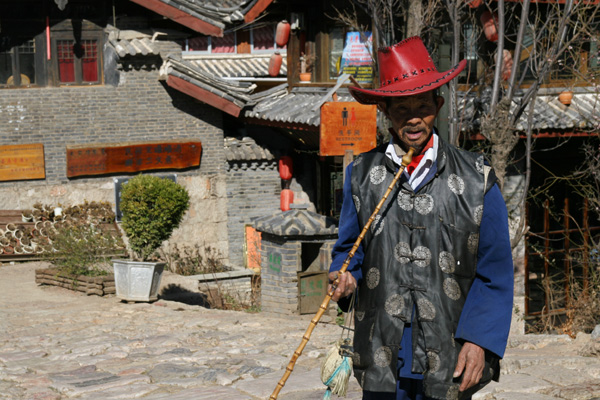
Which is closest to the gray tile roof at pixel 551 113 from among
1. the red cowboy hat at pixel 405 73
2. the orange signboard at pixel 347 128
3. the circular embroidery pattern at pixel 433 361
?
the orange signboard at pixel 347 128


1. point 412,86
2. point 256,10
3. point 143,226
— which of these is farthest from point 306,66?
point 412,86

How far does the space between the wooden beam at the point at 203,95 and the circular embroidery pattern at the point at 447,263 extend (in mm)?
12644

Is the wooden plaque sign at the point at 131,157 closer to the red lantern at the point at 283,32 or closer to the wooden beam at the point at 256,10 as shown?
the red lantern at the point at 283,32

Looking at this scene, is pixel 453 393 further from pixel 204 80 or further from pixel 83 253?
pixel 204 80

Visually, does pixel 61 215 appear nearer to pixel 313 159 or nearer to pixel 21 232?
pixel 21 232

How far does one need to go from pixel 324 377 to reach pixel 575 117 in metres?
9.72

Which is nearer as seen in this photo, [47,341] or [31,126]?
[47,341]

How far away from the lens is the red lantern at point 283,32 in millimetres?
16375

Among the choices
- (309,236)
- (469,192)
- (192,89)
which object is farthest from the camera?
(192,89)

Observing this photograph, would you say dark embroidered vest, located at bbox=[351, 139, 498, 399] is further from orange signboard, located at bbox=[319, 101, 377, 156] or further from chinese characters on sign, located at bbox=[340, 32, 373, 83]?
chinese characters on sign, located at bbox=[340, 32, 373, 83]

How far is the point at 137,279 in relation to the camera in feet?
36.8

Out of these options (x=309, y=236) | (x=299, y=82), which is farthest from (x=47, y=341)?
(x=299, y=82)

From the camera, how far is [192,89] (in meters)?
15.9

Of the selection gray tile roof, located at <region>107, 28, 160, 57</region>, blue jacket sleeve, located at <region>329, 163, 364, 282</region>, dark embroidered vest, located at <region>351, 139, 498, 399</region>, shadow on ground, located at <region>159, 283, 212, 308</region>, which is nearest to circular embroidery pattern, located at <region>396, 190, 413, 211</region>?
dark embroidered vest, located at <region>351, 139, 498, 399</region>
